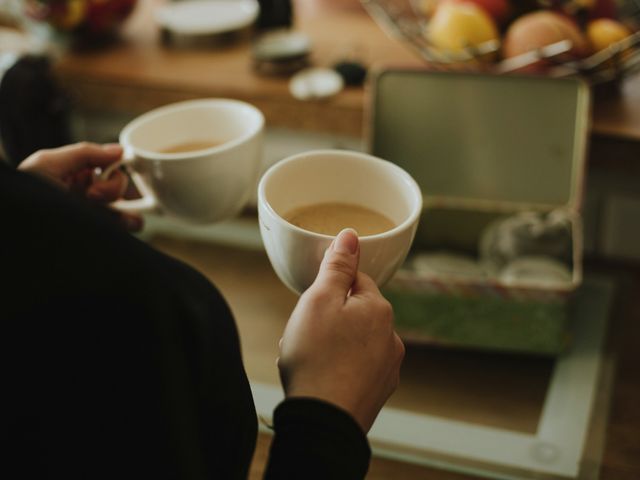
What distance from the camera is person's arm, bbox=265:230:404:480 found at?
405 millimetres

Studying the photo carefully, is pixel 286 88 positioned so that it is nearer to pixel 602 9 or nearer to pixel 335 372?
pixel 602 9

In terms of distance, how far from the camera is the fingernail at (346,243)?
0.46 meters

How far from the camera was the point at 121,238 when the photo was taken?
0.31 meters

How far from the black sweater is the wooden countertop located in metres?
0.69

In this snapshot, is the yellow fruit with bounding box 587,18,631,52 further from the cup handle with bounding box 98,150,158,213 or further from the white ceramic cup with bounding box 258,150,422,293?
the cup handle with bounding box 98,150,158,213

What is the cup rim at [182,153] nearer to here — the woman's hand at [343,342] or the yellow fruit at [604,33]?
the woman's hand at [343,342]

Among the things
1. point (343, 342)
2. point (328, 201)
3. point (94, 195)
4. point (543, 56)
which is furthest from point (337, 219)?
point (543, 56)

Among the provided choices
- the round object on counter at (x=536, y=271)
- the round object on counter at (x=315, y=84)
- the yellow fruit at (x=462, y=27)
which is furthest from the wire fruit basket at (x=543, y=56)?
the round object on counter at (x=536, y=271)

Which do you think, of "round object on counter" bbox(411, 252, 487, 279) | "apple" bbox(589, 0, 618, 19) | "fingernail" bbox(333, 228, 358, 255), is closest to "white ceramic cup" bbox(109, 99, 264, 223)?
"fingernail" bbox(333, 228, 358, 255)

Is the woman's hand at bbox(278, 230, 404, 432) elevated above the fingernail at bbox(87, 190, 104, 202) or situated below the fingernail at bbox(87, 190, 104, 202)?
above

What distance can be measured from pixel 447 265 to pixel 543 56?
0.25 metres

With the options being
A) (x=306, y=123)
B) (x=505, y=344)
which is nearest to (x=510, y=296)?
(x=505, y=344)

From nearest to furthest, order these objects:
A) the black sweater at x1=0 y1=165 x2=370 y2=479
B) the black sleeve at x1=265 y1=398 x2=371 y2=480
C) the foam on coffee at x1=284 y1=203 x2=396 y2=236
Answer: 1. the black sweater at x1=0 y1=165 x2=370 y2=479
2. the black sleeve at x1=265 y1=398 x2=371 y2=480
3. the foam on coffee at x1=284 y1=203 x2=396 y2=236

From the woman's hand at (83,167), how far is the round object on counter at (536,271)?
0.40 m
